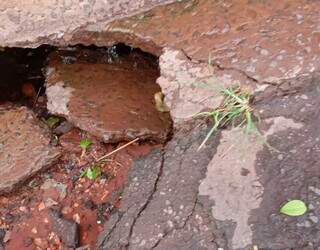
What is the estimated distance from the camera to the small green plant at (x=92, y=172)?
9.36ft

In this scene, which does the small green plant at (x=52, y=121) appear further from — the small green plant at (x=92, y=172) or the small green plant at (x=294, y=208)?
the small green plant at (x=294, y=208)

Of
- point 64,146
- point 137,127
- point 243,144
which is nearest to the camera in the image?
point 243,144

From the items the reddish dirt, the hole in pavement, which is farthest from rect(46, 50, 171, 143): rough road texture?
the reddish dirt

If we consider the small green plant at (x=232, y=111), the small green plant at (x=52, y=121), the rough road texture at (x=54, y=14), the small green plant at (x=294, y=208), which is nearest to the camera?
the small green plant at (x=294, y=208)

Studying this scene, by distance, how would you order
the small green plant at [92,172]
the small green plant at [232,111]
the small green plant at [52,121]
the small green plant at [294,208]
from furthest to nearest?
the small green plant at [52,121] < the small green plant at [92,172] < the small green plant at [232,111] < the small green plant at [294,208]

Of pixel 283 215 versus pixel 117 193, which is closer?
pixel 283 215

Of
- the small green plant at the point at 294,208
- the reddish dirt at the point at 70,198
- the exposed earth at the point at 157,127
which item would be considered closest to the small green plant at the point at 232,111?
the exposed earth at the point at 157,127

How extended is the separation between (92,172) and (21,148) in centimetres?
37

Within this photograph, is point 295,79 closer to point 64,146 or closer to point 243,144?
point 243,144

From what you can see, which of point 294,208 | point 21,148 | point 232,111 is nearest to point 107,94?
point 21,148

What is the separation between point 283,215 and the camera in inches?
82.0

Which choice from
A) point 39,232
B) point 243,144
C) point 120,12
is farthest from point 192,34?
point 39,232

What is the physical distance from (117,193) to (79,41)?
2.33ft

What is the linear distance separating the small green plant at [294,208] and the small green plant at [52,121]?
1.36 m
